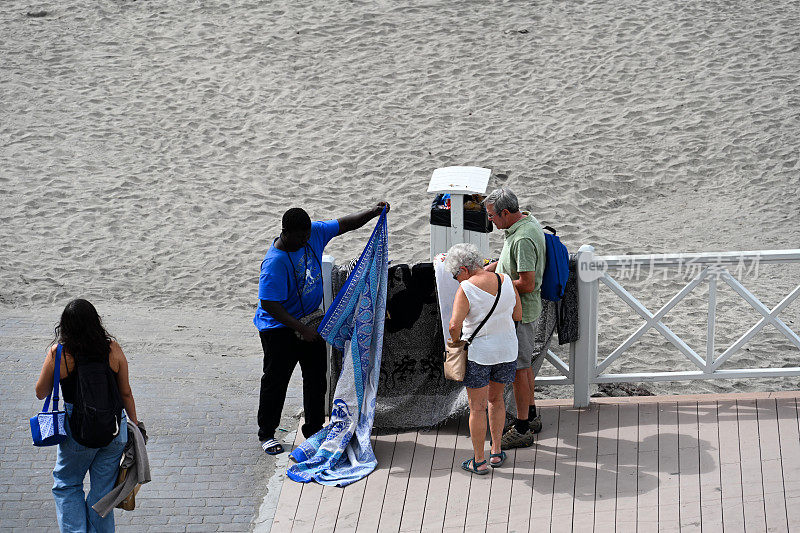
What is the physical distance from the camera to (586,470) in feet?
20.5

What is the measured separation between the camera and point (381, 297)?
671 centimetres

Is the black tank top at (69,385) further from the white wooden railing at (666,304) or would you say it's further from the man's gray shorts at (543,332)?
the white wooden railing at (666,304)

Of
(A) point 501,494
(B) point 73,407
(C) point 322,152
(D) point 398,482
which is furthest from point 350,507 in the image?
(C) point 322,152

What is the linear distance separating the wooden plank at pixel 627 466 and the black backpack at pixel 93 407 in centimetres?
300

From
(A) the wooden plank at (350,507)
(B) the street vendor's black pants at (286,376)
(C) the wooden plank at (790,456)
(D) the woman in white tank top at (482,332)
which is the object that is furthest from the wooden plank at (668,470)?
(B) the street vendor's black pants at (286,376)

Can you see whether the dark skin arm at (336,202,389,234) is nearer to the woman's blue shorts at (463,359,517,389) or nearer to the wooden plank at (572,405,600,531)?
the woman's blue shorts at (463,359,517,389)

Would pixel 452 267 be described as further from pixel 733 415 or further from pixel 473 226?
pixel 733 415

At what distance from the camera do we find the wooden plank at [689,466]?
18.6 ft

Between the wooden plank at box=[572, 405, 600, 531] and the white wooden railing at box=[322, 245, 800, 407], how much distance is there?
0.68ft

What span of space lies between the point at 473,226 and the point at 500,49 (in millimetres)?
10077

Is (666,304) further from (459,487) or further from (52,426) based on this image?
(52,426)

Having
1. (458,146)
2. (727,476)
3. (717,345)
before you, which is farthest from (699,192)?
(727,476)

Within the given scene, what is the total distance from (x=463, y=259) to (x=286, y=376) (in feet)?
5.47

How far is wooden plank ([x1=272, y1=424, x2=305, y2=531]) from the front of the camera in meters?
5.89
